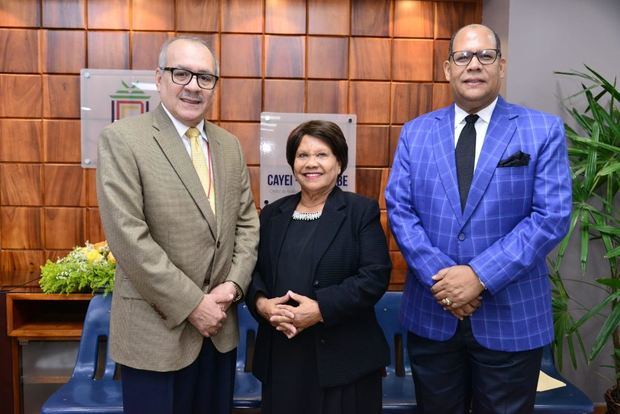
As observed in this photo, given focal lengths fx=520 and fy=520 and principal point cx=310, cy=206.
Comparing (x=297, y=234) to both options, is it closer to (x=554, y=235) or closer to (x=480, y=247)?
(x=480, y=247)

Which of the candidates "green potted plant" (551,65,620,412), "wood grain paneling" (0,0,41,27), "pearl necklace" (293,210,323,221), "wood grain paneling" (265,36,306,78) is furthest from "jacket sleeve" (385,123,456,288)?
"wood grain paneling" (0,0,41,27)

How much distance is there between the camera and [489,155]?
1810mm

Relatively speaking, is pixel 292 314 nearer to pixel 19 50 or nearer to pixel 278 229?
pixel 278 229

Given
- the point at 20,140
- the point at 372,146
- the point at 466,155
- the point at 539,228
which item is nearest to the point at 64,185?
the point at 20,140

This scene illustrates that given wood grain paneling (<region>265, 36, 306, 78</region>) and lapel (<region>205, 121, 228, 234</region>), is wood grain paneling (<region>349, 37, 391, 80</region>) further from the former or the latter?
lapel (<region>205, 121, 228, 234</region>)

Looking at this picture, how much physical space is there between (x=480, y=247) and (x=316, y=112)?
2.23 meters

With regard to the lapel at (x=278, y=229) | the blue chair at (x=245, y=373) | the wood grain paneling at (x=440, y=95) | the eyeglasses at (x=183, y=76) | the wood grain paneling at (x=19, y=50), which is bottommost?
the blue chair at (x=245, y=373)

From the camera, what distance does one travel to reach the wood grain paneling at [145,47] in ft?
12.1

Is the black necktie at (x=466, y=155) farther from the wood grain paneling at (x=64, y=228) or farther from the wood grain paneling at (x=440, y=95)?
the wood grain paneling at (x=64, y=228)

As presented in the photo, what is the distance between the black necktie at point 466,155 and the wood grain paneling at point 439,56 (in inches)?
80.1

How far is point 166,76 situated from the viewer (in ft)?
5.81

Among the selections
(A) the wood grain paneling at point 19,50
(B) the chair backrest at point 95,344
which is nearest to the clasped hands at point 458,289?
(B) the chair backrest at point 95,344

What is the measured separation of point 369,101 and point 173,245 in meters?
2.44

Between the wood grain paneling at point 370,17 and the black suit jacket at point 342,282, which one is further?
the wood grain paneling at point 370,17
